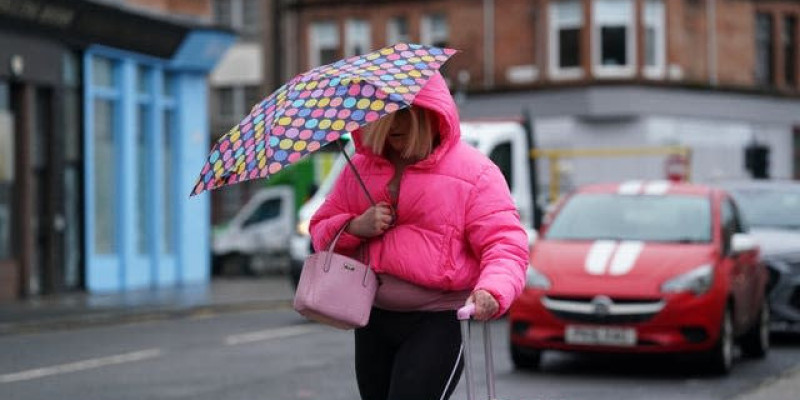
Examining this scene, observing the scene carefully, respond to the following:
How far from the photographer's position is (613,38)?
42.8 m

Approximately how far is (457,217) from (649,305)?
7006 mm

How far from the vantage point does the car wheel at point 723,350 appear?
41.2 ft

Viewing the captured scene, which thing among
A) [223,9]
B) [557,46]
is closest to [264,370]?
[557,46]

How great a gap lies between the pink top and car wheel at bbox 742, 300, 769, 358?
8.81 metres

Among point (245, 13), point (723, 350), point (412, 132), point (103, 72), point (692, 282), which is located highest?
point (245, 13)

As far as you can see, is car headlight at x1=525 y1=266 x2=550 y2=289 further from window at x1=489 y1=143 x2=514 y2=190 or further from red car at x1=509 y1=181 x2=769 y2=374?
window at x1=489 y1=143 x2=514 y2=190

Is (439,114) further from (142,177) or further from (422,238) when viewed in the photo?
(142,177)

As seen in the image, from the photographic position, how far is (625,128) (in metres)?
43.0

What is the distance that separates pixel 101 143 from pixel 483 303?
869 inches

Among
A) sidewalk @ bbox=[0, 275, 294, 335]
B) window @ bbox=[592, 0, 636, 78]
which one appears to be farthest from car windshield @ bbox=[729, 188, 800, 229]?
window @ bbox=[592, 0, 636, 78]

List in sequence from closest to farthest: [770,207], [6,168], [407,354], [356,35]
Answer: [407,354], [770,207], [6,168], [356,35]

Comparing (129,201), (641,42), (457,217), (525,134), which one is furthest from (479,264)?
(641,42)

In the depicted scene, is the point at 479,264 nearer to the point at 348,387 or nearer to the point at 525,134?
the point at 348,387

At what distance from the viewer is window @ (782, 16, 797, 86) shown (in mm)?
48469
